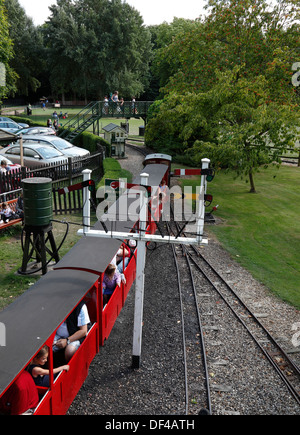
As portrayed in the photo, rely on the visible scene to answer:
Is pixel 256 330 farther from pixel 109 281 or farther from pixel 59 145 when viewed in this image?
pixel 59 145

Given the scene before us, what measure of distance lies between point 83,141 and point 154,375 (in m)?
26.5

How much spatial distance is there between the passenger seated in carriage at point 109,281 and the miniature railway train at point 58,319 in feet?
0.52

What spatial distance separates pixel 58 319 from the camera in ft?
16.8

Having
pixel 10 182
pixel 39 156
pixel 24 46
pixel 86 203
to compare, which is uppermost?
pixel 24 46

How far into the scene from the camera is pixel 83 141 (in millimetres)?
31516

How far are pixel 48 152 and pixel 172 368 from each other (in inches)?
612

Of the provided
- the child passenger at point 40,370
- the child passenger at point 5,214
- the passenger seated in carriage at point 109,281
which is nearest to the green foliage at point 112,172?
the child passenger at point 5,214

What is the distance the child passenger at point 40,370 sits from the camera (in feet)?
15.8

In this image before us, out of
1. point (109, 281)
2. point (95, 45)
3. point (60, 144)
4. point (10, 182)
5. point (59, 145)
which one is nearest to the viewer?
point (109, 281)

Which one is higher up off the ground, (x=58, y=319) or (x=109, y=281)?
(x=58, y=319)

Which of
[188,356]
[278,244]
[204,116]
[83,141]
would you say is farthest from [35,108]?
[188,356]

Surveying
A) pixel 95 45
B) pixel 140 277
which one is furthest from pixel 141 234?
pixel 95 45

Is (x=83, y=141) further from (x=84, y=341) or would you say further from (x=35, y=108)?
(x=35, y=108)

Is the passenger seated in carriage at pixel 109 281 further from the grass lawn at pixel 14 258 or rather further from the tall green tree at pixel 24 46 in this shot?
the tall green tree at pixel 24 46
